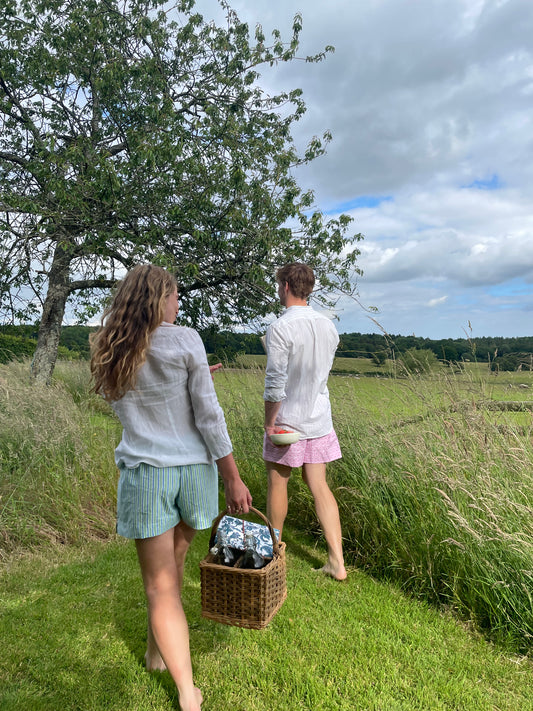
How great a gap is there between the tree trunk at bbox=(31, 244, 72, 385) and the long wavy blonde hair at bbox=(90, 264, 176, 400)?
9.24 m

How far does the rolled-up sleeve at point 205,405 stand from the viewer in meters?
2.18

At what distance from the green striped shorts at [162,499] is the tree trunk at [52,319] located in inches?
367

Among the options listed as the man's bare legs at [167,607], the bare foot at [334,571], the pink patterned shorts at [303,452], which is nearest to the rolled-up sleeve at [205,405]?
the man's bare legs at [167,607]

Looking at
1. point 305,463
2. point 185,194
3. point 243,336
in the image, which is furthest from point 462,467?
point 243,336

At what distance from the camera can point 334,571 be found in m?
3.82

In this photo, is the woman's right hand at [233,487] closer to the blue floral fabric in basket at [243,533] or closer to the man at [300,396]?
the blue floral fabric in basket at [243,533]

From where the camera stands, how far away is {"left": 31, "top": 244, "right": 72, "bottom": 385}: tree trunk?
10.9m

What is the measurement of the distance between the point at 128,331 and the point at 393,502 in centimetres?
282

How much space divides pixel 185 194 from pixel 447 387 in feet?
23.0

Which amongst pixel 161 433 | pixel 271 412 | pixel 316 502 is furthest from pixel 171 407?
pixel 316 502

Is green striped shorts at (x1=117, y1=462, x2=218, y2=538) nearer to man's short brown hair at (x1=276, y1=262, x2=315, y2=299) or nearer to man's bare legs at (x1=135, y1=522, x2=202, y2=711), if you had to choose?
man's bare legs at (x1=135, y1=522, x2=202, y2=711)

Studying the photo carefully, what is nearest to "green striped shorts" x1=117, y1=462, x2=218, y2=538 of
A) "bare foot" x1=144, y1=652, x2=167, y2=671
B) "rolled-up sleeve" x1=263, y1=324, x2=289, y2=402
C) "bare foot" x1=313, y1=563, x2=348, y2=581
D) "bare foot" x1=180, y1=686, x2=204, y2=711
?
"bare foot" x1=180, y1=686, x2=204, y2=711

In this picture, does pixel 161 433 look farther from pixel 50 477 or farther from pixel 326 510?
pixel 50 477

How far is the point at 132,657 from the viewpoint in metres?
2.88
